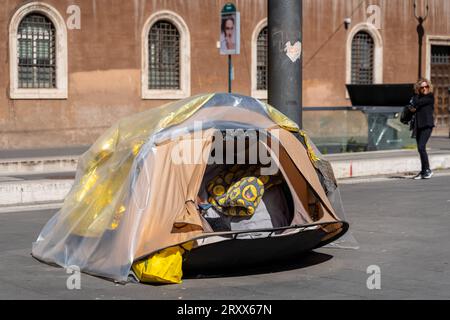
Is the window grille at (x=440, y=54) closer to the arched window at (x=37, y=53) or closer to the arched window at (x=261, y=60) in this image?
the arched window at (x=261, y=60)

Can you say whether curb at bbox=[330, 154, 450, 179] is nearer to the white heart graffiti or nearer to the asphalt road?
the white heart graffiti

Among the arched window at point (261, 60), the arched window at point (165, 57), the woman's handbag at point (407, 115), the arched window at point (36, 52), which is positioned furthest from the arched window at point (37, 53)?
the woman's handbag at point (407, 115)

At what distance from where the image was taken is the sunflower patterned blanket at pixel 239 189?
29.2 feet

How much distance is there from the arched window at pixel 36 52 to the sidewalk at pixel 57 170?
3.13 metres

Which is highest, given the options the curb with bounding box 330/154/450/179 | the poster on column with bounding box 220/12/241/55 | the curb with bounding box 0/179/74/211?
the poster on column with bounding box 220/12/241/55

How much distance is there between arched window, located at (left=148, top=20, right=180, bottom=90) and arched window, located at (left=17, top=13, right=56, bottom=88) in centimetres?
318

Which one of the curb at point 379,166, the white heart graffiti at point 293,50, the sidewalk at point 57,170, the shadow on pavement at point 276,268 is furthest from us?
the curb at point 379,166

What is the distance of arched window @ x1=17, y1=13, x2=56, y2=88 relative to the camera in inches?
958

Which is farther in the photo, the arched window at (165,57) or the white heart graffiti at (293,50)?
the arched window at (165,57)

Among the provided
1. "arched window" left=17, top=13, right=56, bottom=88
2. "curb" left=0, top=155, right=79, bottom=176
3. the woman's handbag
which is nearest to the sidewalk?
"curb" left=0, top=155, right=79, bottom=176

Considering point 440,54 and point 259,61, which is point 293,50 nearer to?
point 259,61

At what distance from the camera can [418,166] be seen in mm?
19219
